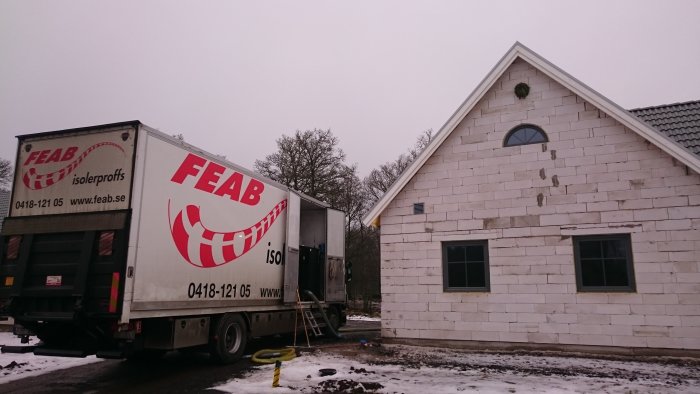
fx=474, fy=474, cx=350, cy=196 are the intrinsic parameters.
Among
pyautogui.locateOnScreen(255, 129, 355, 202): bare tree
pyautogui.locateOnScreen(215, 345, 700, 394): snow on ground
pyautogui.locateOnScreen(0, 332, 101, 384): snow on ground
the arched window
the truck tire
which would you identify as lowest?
pyautogui.locateOnScreen(0, 332, 101, 384): snow on ground

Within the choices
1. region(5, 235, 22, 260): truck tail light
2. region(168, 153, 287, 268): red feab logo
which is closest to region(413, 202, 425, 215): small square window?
region(168, 153, 287, 268): red feab logo

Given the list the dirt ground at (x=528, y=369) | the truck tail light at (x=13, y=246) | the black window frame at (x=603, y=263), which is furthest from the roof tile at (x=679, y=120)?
the truck tail light at (x=13, y=246)

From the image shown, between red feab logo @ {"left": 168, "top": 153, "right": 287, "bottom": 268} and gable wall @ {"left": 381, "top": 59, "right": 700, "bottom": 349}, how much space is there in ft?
11.1

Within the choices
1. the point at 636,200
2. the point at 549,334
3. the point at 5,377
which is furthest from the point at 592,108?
the point at 5,377

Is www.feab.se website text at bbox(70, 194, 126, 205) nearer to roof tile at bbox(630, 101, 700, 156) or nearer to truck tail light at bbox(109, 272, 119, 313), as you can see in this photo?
truck tail light at bbox(109, 272, 119, 313)

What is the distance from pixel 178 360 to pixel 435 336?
18.8 feet

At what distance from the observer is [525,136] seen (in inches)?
434

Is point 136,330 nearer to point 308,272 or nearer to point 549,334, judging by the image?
point 308,272

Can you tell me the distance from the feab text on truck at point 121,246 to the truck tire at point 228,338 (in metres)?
0.02

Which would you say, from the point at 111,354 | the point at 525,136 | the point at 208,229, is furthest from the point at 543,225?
the point at 111,354

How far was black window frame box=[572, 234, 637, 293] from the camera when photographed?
9562 mm

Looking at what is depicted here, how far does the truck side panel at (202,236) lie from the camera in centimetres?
762

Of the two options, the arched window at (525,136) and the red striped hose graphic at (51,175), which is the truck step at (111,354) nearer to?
the red striped hose graphic at (51,175)

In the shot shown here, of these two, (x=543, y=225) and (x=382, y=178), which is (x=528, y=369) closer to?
(x=543, y=225)
